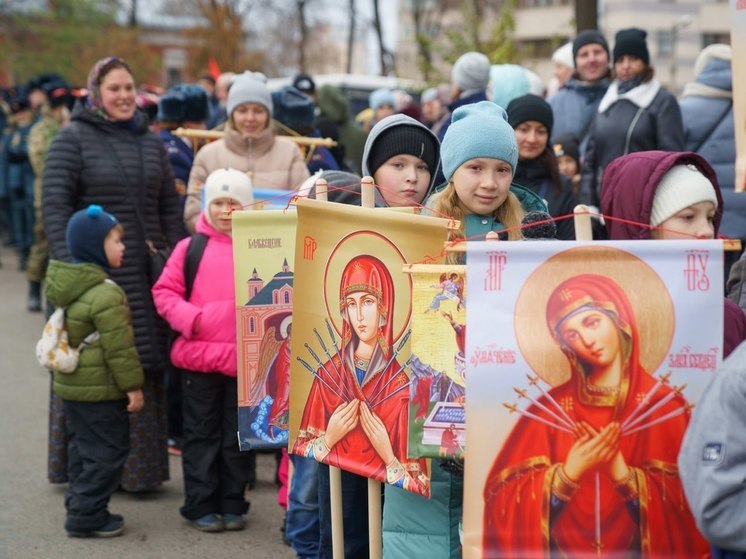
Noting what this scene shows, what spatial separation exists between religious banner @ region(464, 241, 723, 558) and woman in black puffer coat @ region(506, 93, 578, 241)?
332 cm

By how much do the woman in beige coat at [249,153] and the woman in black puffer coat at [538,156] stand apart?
147 cm

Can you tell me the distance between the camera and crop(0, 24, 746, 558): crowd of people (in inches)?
158

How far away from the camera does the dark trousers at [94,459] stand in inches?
240

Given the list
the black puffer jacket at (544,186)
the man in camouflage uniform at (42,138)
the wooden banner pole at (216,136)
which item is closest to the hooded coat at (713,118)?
the black puffer jacket at (544,186)

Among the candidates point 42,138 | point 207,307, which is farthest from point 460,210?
point 42,138

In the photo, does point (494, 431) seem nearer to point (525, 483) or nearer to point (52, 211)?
point (525, 483)

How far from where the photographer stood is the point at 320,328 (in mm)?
4180

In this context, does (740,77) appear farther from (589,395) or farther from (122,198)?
(122,198)

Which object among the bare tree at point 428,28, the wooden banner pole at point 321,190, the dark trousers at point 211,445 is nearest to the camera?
the wooden banner pole at point 321,190

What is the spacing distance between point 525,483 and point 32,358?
8388 mm

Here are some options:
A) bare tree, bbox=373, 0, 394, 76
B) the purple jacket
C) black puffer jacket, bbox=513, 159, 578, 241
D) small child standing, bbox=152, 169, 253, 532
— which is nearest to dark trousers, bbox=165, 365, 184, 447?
small child standing, bbox=152, 169, 253, 532

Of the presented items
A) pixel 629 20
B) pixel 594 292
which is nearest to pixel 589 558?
pixel 594 292

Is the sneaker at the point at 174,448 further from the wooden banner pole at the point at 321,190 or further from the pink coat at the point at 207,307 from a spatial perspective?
the wooden banner pole at the point at 321,190

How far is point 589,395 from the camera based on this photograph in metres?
3.18
